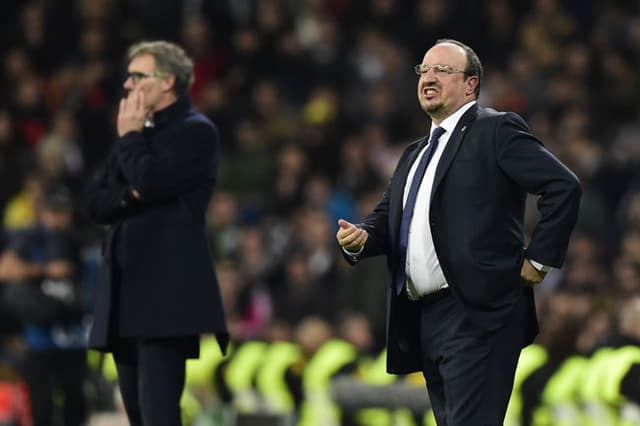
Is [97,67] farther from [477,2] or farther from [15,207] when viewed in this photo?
[477,2]

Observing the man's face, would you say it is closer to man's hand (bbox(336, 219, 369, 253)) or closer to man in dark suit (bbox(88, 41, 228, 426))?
man's hand (bbox(336, 219, 369, 253))

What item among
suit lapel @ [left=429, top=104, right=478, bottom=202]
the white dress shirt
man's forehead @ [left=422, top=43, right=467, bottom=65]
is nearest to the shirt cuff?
the white dress shirt

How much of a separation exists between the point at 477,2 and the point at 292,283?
378cm

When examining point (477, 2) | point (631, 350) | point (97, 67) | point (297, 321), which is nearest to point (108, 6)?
point (97, 67)

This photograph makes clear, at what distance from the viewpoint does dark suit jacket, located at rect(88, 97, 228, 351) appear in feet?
20.0

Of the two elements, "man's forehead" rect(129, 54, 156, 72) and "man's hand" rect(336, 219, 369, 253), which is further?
"man's forehead" rect(129, 54, 156, 72)

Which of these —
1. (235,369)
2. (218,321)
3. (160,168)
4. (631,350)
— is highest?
(160,168)

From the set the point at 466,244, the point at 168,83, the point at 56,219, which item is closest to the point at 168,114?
the point at 168,83

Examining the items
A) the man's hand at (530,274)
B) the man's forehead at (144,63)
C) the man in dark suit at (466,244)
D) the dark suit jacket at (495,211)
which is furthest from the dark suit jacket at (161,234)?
the man's hand at (530,274)

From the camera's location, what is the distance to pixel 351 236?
5473mm

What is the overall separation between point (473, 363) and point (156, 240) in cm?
158

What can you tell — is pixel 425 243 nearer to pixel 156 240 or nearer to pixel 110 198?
pixel 156 240

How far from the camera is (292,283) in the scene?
12461 mm

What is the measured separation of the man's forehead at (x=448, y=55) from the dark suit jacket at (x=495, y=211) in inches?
8.2
